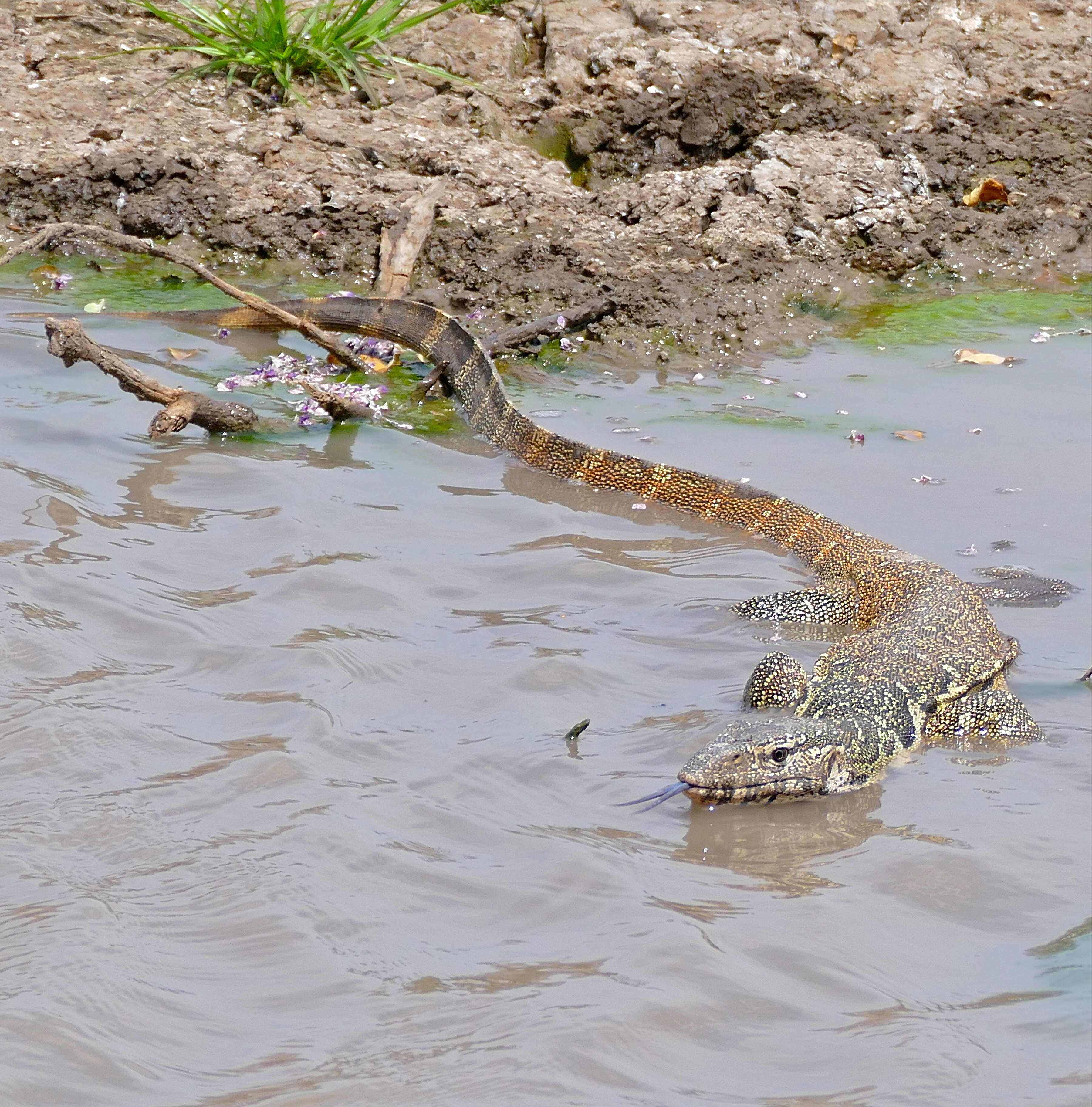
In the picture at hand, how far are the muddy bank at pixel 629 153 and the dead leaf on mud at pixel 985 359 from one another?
1047 millimetres

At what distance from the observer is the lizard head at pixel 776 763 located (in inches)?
162

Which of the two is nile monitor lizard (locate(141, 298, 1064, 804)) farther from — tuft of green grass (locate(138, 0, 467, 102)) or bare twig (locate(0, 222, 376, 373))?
tuft of green grass (locate(138, 0, 467, 102))

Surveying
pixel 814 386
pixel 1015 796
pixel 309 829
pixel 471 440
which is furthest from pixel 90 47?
pixel 1015 796

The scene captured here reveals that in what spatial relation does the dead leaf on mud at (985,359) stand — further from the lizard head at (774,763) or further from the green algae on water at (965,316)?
the lizard head at (774,763)

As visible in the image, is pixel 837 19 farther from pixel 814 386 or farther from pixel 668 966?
pixel 668 966

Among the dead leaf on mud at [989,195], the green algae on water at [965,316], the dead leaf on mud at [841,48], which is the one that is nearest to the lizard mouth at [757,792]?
the green algae on water at [965,316]

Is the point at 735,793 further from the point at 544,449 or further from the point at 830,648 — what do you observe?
the point at 544,449

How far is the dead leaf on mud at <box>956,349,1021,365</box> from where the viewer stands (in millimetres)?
8039

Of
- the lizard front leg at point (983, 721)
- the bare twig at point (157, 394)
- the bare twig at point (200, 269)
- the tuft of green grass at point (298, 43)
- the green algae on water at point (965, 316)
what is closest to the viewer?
the lizard front leg at point (983, 721)

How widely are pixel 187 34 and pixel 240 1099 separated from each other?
975 centimetres

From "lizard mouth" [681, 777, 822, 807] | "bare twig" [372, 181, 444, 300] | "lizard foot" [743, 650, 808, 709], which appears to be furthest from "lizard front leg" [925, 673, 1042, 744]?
"bare twig" [372, 181, 444, 300]

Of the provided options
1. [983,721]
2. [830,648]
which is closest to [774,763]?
[983,721]

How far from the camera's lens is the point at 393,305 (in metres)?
Result: 8.38

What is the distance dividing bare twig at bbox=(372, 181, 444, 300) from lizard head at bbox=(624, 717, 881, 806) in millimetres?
5262
